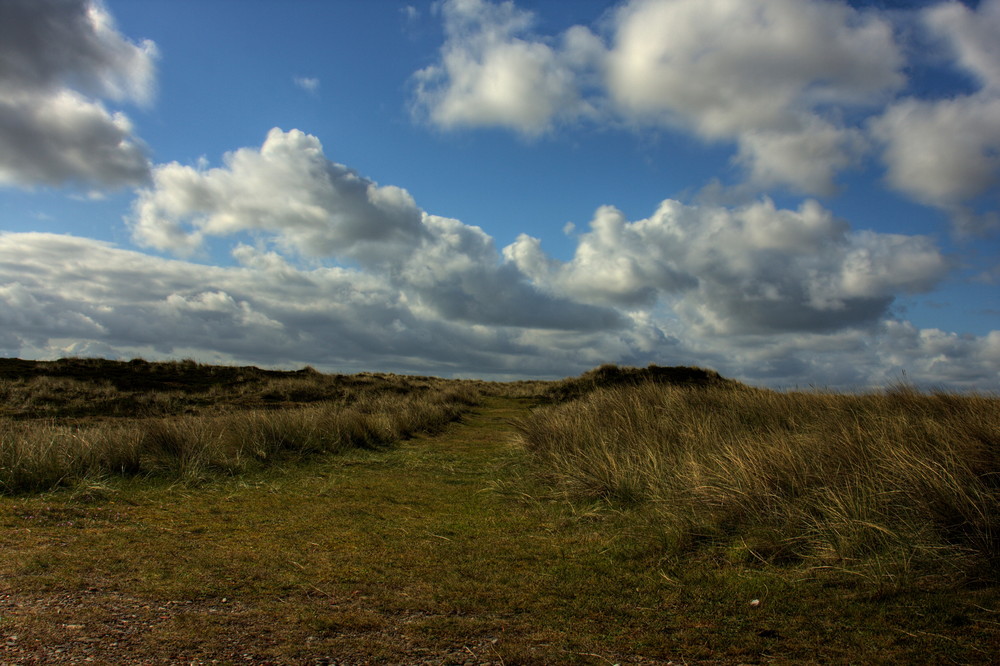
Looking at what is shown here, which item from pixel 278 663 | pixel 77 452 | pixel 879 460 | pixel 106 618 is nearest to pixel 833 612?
pixel 879 460

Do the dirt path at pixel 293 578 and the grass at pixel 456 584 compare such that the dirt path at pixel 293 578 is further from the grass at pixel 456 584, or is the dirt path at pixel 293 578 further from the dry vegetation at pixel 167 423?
the dry vegetation at pixel 167 423

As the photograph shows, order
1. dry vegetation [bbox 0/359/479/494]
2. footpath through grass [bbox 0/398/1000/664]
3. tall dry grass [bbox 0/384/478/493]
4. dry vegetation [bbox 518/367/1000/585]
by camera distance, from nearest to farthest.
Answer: footpath through grass [bbox 0/398/1000/664] → dry vegetation [bbox 518/367/1000/585] → tall dry grass [bbox 0/384/478/493] → dry vegetation [bbox 0/359/479/494]

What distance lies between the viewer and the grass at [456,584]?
10.7 feet

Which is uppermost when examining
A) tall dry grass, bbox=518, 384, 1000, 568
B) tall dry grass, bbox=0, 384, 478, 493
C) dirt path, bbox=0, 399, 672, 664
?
tall dry grass, bbox=518, 384, 1000, 568

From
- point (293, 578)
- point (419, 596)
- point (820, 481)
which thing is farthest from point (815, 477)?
point (293, 578)

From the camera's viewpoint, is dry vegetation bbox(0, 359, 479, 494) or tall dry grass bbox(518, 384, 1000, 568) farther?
dry vegetation bbox(0, 359, 479, 494)

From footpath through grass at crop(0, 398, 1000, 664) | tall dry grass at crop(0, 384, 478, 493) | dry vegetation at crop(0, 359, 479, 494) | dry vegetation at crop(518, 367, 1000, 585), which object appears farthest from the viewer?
dry vegetation at crop(0, 359, 479, 494)

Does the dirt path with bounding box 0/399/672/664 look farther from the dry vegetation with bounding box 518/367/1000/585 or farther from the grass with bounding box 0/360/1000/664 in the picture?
the dry vegetation with bounding box 518/367/1000/585

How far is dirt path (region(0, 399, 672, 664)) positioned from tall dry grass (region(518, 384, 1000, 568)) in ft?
3.75

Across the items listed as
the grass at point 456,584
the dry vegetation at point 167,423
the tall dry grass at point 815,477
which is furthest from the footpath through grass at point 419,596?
the dry vegetation at point 167,423

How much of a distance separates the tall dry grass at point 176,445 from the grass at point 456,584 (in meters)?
0.77

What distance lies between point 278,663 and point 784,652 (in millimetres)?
2670

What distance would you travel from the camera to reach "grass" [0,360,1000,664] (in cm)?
328

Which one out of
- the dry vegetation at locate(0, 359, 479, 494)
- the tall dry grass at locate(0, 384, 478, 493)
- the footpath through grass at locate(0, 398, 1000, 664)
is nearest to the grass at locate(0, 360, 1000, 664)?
the footpath through grass at locate(0, 398, 1000, 664)
